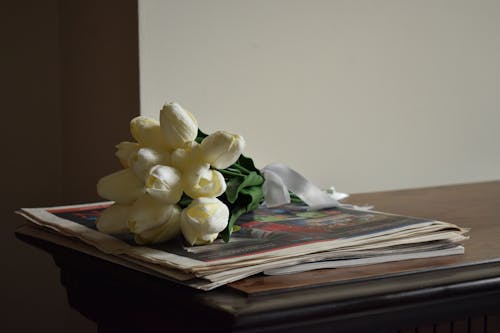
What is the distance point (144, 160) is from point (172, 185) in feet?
0.15

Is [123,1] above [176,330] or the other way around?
above

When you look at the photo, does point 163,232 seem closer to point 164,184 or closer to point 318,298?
point 164,184

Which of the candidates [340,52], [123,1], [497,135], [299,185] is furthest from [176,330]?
[497,135]

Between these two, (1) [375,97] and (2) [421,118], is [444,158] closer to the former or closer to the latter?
(2) [421,118]

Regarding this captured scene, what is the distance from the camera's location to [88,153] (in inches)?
50.6

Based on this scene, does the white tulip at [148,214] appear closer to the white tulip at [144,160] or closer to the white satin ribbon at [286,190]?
the white tulip at [144,160]

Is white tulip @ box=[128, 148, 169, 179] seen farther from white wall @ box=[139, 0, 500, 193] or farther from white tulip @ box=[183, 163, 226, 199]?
white wall @ box=[139, 0, 500, 193]

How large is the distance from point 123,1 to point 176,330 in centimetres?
70

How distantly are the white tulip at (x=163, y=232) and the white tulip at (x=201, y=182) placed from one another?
26mm

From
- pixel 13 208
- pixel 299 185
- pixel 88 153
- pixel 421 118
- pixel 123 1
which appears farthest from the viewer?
pixel 421 118

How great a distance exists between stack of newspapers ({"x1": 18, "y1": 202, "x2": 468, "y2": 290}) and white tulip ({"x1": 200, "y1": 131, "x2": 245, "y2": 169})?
86mm

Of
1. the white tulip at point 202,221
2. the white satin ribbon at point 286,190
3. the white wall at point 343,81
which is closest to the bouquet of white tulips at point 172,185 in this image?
the white tulip at point 202,221

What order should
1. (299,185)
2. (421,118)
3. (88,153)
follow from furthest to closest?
(421,118) < (88,153) < (299,185)

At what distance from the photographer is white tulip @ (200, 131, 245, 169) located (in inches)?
26.7
